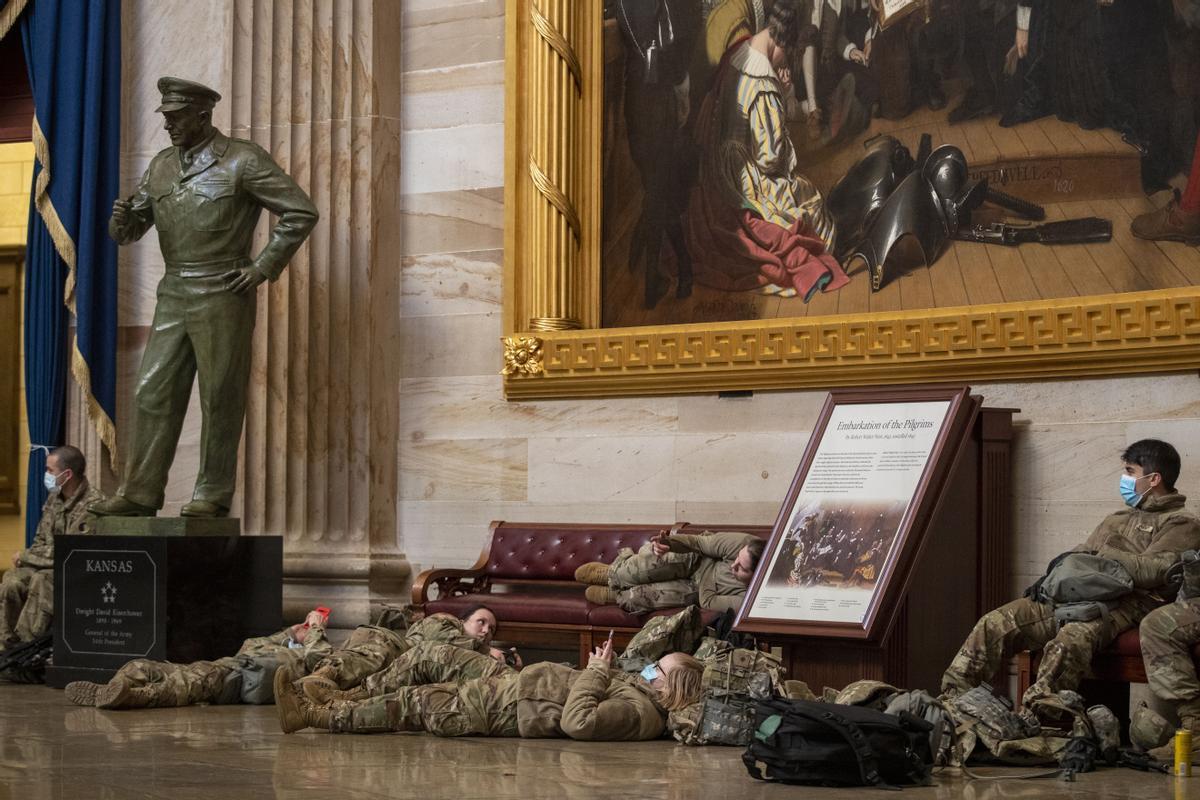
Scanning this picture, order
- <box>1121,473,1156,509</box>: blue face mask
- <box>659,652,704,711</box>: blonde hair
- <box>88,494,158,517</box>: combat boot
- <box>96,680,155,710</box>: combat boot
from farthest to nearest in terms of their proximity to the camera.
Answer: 1. <box>88,494,158,517</box>: combat boot
2. <box>96,680,155,710</box>: combat boot
3. <box>1121,473,1156,509</box>: blue face mask
4. <box>659,652,704,711</box>: blonde hair

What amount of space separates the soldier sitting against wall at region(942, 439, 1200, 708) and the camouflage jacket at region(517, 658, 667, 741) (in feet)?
4.31

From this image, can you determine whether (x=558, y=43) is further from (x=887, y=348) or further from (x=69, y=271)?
(x=69, y=271)

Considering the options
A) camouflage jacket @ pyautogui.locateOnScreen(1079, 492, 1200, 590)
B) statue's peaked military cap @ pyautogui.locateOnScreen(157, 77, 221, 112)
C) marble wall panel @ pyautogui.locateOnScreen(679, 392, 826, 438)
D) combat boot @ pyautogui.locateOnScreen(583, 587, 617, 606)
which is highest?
statue's peaked military cap @ pyautogui.locateOnScreen(157, 77, 221, 112)

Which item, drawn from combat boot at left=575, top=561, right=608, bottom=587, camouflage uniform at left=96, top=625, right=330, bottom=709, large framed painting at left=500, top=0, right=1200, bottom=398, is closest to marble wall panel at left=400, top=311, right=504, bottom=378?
large framed painting at left=500, top=0, right=1200, bottom=398

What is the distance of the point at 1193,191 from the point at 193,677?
5712 mm

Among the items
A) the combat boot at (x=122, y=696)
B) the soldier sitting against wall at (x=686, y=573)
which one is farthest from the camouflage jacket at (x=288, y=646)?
the soldier sitting against wall at (x=686, y=573)

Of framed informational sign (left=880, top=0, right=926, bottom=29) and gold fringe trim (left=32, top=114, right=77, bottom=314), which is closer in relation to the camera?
framed informational sign (left=880, top=0, right=926, bottom=29)

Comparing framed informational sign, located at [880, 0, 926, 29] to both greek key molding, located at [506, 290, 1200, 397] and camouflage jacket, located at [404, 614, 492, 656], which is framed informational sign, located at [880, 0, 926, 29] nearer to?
greek key molding, located at [506, 290, 1200, 397]

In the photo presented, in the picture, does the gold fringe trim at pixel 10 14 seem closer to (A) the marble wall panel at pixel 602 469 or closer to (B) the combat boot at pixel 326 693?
(A) the marble wall panel at pixel 602 469

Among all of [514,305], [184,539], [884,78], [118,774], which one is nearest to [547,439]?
[514,305]

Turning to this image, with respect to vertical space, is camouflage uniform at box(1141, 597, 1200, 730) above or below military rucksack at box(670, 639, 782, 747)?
above

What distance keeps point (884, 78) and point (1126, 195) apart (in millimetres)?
1636

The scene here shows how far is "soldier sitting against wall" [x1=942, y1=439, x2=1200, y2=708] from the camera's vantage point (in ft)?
23.6

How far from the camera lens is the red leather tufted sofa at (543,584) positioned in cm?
935
